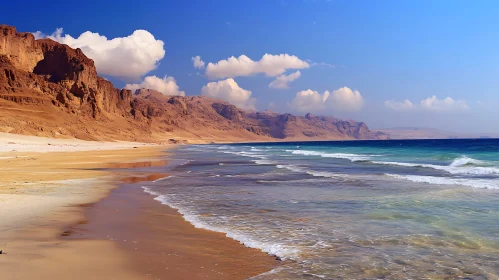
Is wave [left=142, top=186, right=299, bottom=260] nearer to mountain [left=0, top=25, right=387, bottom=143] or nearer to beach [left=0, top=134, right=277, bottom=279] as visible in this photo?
beach [left=0, top=134, right=277, bottom=279]

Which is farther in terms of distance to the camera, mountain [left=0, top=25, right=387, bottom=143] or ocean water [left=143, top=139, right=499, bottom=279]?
mountain [left=0, top=25, right=387, bottom=143]

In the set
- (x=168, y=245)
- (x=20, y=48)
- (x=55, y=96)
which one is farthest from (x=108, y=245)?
(x=20, y=48)

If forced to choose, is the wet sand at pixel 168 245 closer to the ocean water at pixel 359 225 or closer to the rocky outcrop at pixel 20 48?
the ocean water at pixel 359 225

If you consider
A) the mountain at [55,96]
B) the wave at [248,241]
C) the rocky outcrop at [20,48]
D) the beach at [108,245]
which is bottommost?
the wave at [248,241]

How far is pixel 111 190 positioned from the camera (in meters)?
16.6

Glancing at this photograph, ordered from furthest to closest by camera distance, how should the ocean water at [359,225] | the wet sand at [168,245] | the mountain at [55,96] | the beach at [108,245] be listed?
the mountain at [55,96] < the ocean water at [359,225] < the wet sand at [168,245] < the beach at [108,245]

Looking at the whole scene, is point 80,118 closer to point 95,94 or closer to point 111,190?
point 95,94

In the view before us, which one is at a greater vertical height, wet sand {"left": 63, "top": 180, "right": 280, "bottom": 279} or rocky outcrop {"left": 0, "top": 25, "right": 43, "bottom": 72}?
rocky outcrop {"left": 0, "top": 25, "right": 43, "bottom": 72}

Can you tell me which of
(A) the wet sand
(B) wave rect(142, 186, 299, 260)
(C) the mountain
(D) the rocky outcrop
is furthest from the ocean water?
(D) the rocky outcrop

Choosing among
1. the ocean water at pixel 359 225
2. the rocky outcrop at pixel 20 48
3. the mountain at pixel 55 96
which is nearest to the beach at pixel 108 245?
the ocean water at pixel 359 225

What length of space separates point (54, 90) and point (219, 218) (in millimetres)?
147494

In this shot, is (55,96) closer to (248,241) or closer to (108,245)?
(108,245)

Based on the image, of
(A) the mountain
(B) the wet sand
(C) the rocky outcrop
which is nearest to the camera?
(B) the wet sand

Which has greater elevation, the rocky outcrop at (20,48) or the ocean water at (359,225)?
the rocky outcrop at (20,48)
